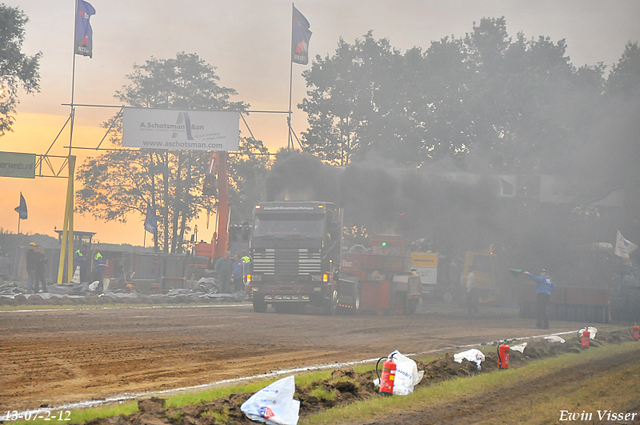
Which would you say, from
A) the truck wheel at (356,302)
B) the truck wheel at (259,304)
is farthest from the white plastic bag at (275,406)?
the truck wheel at (356,302)

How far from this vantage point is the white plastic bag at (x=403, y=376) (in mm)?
8602

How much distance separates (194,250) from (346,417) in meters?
29.5

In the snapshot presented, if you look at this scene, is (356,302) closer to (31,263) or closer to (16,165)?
(31,263)

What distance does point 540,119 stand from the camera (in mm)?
44250

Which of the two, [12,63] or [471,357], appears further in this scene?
[12,63]

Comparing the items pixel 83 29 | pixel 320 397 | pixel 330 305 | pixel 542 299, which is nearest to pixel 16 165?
pixel 83 29

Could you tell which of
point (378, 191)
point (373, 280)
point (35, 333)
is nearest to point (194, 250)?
point (378, 191)

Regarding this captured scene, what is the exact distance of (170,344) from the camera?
508 inches

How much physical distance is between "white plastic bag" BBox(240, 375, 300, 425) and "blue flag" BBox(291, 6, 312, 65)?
105 ft

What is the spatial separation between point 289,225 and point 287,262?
1192mm

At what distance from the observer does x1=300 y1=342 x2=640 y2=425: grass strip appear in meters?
7.34

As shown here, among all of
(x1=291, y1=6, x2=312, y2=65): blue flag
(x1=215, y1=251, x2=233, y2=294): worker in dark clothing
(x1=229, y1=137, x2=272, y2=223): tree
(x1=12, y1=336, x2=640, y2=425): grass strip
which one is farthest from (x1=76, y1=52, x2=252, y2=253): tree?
(x1=12, y1=336, x2=640, y2=425): grass strip

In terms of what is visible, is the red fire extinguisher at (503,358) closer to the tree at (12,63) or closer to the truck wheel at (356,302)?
the truck wheel at (356,302)

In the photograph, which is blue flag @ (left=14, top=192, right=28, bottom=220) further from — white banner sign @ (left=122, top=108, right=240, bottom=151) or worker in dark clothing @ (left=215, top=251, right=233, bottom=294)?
worker in dark clothing @ (left=215, top=251, right=233, bottom=294)
